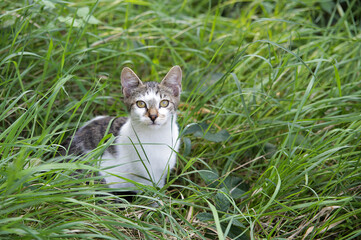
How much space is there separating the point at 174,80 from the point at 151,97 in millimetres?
258

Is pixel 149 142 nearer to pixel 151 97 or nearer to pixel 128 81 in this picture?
pixel 151 97

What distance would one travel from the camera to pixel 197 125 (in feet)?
10.4

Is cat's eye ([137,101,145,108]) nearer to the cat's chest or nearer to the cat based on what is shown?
the cat

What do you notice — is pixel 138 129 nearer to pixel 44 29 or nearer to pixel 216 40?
pixel 44 29

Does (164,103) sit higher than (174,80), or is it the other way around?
(174,80)

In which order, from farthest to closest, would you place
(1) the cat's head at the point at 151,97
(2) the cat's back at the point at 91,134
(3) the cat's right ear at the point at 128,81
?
(2) the cat's back at the point at 91,134 → (3) the cat's right ear at the point at 128,81 → (1) the cat's head at the point at 151,97

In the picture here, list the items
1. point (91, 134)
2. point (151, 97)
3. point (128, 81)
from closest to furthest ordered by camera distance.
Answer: point (151, 97), point (128, 81), point (91, 134)

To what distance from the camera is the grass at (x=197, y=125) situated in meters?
2.29

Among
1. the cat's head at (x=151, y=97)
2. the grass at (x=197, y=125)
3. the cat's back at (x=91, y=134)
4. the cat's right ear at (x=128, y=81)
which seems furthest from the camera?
the cat's back at (x=91, y=134)

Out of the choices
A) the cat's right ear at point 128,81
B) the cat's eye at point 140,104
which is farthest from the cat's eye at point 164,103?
the cat's right ear at point 128,81

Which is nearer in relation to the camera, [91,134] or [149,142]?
[149,142]

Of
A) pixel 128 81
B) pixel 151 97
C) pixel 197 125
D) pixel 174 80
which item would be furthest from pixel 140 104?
pixel 197 125

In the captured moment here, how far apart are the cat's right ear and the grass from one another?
16 cm

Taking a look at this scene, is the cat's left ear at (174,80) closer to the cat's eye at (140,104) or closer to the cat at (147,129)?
the cat at (147,129)
